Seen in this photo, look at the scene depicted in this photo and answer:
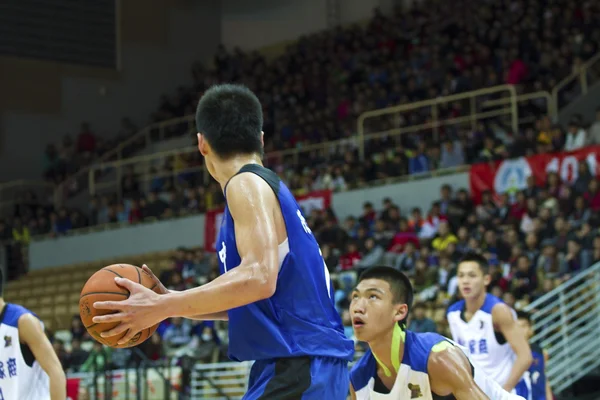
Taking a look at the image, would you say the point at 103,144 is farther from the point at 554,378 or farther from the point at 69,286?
the point at 554,378

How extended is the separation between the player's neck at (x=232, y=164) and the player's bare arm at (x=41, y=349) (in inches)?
114

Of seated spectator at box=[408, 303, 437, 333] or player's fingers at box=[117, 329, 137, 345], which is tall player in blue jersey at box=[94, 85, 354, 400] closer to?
player's fingers at box=[117, 329, 137, 345]

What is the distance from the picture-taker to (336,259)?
16031 millimetres

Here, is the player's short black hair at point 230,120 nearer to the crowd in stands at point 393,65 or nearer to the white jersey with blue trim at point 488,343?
the white jersey with blue trim at point 488,343

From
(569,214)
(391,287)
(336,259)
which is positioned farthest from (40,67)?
(391,287)

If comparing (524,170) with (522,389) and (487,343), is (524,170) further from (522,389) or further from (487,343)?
(487,343)

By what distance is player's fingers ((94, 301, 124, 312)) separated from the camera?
11.1 feet

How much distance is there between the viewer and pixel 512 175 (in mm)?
16797

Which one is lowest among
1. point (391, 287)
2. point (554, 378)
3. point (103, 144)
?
point (554, 378)

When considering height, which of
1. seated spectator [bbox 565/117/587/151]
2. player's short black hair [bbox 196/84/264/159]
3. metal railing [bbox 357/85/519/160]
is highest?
metal railing [bbox 357/85/519/160]

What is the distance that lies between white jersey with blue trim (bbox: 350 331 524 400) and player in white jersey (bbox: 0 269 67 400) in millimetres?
2076

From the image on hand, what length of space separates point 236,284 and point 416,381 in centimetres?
214

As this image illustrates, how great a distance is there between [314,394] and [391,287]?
5.91 feet

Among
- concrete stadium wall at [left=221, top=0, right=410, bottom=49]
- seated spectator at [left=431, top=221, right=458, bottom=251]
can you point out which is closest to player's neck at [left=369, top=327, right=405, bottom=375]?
seated spectator at [left=431, top=221, right=458, bottom=251]
